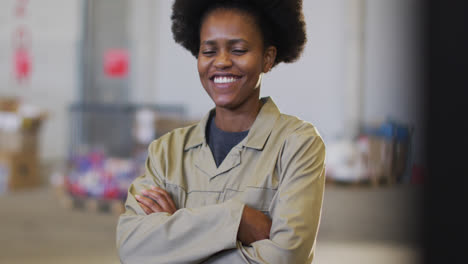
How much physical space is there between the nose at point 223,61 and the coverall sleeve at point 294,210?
198mm

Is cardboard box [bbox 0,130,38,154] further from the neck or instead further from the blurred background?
the neck

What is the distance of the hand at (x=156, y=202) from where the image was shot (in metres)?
1.07

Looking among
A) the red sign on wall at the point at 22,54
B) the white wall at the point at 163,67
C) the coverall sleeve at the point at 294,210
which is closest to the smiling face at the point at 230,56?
the coverall sleeve at the point at 294,210

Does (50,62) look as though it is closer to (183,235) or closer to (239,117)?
(239,117)

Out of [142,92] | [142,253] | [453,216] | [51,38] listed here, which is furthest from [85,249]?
[51,38]

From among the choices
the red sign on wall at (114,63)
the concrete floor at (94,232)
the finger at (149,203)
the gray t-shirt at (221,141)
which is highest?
the red sign on wall at (114,63)

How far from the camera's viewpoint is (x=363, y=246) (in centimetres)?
361

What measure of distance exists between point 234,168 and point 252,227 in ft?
0.45

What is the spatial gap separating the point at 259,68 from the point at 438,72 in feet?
2.67

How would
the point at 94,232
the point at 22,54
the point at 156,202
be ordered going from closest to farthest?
1. the point at 156,202
2. the point at 94,232
3. the point at 22,54

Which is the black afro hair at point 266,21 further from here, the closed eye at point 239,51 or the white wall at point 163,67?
the white wall at point 163,67

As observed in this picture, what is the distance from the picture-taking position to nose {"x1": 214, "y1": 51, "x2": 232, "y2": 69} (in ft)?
3.38

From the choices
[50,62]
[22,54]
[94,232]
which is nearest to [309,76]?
[50,62]

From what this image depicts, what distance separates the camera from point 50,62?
24.1 feet
